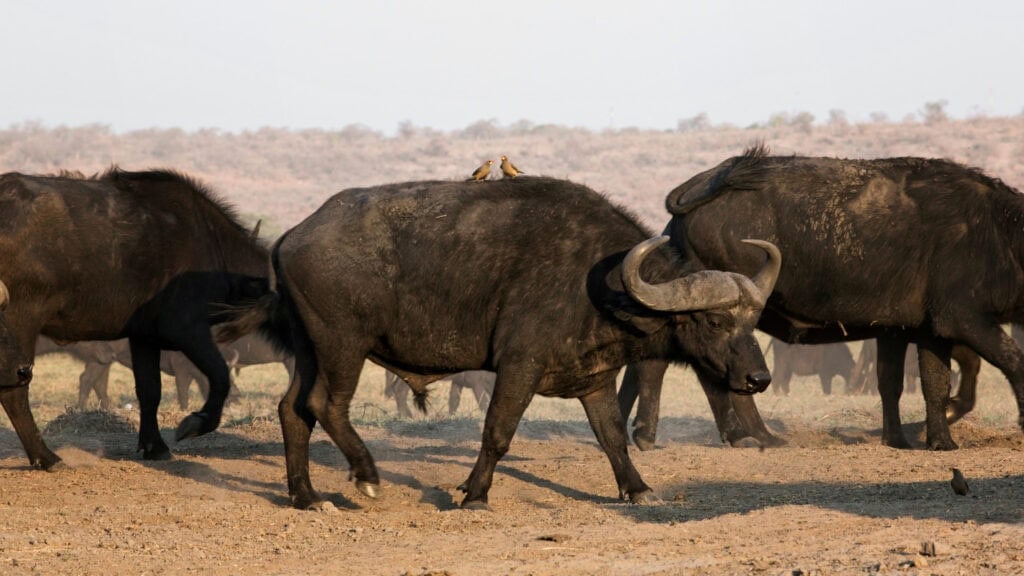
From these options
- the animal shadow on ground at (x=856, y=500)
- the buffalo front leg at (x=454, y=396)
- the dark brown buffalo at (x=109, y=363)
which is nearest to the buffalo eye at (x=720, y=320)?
the animal shadow on ground at (x=856, y=500)

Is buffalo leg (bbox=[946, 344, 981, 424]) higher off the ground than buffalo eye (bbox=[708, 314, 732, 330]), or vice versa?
buffalo eye (bbox=[708, 314, 732, 330])

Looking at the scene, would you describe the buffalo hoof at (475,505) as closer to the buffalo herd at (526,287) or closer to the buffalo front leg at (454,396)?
the buffalo herd at (526,287)

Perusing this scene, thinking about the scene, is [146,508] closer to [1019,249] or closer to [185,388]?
[1019,249]

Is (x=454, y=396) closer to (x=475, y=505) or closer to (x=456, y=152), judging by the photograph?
(x=475, y=505)

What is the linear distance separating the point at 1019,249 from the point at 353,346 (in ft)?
18.2

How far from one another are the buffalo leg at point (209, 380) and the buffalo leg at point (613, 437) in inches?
124

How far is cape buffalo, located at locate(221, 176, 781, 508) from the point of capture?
9234 millimetres

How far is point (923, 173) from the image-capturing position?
1194 centimetres

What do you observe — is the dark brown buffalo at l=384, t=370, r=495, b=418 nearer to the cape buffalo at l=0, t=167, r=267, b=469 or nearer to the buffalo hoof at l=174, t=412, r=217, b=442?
the cape buffalo at l=0, t=167, r=267, b=469

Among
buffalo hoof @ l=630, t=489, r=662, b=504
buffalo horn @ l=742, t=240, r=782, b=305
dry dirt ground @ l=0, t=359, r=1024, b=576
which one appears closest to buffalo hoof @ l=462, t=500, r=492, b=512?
dry dirt ground @ l=0, t=359, r=1024, b=576

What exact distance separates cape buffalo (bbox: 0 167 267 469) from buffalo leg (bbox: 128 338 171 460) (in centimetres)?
1

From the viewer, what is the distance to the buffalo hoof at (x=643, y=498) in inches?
374

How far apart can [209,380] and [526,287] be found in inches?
135

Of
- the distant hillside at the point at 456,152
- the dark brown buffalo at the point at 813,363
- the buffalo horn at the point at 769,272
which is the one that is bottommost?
the dark brown buffalo at the point at 813,363
